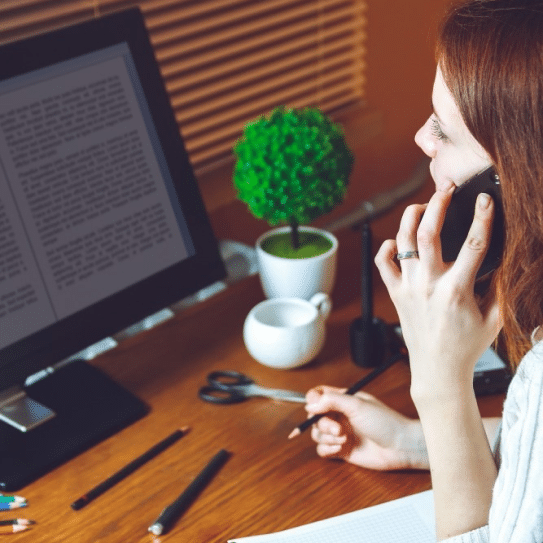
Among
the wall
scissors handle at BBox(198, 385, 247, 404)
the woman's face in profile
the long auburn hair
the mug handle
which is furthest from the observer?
the wall

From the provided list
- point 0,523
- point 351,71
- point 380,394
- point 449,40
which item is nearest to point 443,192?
point 449,40

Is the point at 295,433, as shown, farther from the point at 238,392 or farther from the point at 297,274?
the point at 297,274

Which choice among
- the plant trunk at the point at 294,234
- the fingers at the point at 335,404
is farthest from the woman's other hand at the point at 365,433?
the plant trunk at the point at 294,234

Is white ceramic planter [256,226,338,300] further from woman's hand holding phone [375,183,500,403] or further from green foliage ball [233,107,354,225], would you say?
woman's hand holding phone [375,183,500,403]

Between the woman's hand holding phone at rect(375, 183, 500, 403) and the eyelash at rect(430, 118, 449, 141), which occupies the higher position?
the eyelash at rect(430, 118, 449, 141)

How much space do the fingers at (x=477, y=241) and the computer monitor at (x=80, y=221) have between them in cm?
40

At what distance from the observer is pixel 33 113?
3.02 feet

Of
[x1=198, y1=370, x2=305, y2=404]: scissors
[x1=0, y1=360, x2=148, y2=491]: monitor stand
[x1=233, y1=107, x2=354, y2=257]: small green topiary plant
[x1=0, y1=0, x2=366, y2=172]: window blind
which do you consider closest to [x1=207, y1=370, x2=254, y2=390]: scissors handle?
[x1=198, y1=370, x2=305, y2=404]: scissors

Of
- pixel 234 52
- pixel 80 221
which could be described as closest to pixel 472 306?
pixel 80 221

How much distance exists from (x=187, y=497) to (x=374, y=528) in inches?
8.4

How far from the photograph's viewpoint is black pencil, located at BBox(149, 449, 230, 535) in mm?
826

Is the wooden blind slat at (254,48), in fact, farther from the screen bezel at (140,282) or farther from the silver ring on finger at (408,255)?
the silver ring on finger at (408,255)

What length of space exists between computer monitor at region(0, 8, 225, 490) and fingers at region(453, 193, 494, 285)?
40cm

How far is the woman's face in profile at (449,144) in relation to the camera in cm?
80
